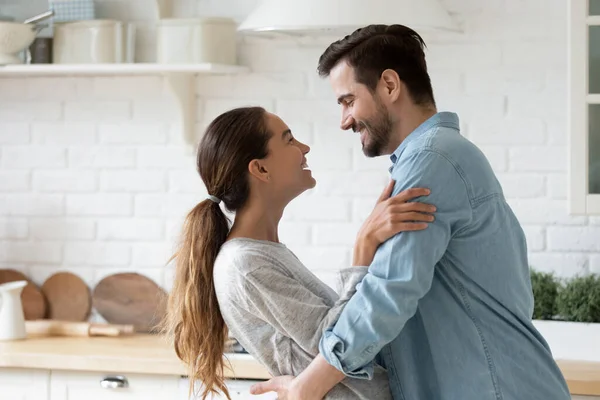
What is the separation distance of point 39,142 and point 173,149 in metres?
0.55

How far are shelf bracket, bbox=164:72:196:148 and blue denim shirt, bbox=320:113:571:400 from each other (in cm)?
173

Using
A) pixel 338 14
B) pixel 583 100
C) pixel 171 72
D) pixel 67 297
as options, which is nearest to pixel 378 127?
pixel 338 14

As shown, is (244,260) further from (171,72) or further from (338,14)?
(171,72)

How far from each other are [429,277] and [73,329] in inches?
81.4

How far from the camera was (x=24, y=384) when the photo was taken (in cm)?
320

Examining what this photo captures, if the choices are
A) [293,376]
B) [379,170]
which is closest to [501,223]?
[293,376]

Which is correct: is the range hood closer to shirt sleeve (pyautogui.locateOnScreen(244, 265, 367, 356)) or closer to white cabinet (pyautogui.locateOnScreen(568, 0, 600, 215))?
white cabinet (pyautogui.locateOnScreen(568, 0, 600, 215))

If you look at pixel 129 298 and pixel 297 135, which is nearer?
pixel 297 135

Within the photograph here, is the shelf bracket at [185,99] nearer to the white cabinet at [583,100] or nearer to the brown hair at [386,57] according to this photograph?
the white cabinet at [583,100]

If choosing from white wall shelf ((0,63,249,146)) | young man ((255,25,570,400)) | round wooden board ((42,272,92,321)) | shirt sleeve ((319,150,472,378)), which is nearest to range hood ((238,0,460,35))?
white wall shelf ((0,63,249,146))

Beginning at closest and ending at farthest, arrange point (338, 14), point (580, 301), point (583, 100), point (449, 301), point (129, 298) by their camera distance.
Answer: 1. point (449, 301)
2. point (338, 14)
3. point (583, 100)
4. point (580, 301)
5. point (129, 298)

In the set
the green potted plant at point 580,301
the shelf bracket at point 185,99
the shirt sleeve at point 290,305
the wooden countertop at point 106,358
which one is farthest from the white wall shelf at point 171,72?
the shirt sleeve at point 290,305

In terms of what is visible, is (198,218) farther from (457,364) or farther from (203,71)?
(203,71)

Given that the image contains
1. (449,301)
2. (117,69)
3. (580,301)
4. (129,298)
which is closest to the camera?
(449,301)
